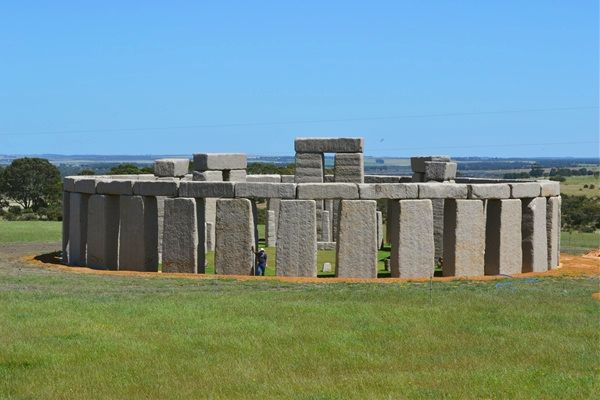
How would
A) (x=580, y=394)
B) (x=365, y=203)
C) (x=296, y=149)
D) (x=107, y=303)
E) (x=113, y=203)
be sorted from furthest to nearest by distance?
(x=296, y=149), (x=113, y=203), (x=365, y=203), (x=107, y=303), (x=580, y=394)

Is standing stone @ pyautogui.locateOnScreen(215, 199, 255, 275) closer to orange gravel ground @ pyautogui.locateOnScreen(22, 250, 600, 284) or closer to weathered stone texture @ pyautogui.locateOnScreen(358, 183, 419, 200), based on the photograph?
orange gravel ground @ pyautogui.locateOnScreen(22, 250, 600, 284)

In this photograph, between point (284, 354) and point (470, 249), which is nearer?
point (284, 354)

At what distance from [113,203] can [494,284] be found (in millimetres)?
12138

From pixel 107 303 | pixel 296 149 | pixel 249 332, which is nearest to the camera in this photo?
pixel 249 332

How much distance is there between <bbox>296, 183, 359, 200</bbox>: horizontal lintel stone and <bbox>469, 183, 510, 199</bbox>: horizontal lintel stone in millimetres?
3353

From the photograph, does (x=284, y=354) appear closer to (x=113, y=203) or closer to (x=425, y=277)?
(x=425, y=277)

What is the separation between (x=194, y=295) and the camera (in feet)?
71.0

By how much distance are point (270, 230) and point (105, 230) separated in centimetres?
1169

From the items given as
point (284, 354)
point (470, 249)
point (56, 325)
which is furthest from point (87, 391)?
point (470, 249)

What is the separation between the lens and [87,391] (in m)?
13.2

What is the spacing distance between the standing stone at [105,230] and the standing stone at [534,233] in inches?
473

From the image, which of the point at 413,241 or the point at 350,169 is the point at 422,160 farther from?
the point at 413,241

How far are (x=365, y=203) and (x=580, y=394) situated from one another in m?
15.2

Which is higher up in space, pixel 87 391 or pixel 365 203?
pixel 365 203
